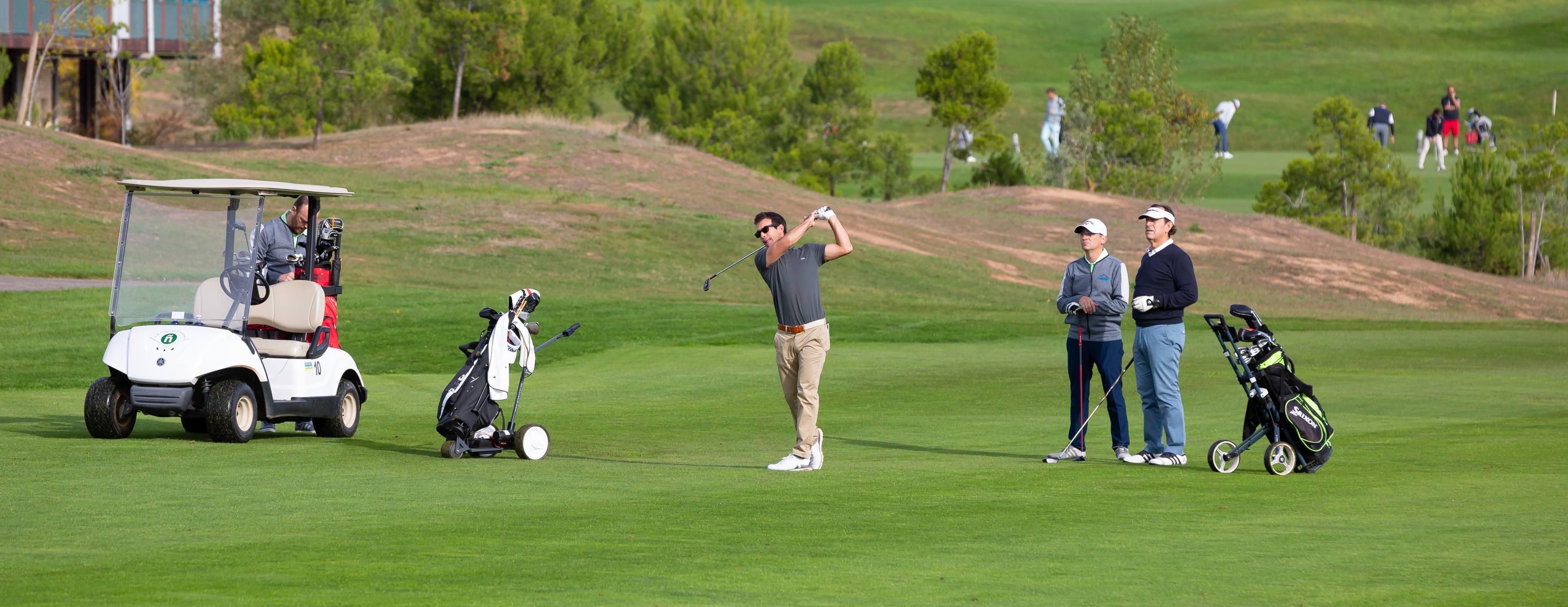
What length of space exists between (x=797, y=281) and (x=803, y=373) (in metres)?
0.66

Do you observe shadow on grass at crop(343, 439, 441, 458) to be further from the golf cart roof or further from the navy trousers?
the navy trousers

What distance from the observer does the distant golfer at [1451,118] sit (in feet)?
229

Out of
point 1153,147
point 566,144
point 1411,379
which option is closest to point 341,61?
point 566,144

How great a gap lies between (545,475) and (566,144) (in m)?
46.1

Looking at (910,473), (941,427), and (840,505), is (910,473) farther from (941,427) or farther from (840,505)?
(941,427)

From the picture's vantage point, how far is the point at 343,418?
13531 millimetres

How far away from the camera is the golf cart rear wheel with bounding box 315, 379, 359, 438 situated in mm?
13414

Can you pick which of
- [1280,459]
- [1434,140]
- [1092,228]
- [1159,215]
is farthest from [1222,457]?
[1434,140]

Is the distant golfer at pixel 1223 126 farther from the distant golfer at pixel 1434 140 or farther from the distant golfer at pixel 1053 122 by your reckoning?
the distant golfer at pixel 1434 140

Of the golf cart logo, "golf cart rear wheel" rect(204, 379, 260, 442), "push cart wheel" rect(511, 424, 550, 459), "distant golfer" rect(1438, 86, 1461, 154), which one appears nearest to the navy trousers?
"push cart wheel" rect(511, 424, 550, 459)

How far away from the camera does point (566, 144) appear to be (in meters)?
56.2

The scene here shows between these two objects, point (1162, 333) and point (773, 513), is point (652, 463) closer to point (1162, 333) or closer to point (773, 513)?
point (773, 513)

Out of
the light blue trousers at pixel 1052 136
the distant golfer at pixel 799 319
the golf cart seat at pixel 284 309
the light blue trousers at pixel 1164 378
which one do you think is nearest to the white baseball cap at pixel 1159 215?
the light blue trousers at pixel 1164 378

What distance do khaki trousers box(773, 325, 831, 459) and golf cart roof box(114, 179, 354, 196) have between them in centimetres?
423
